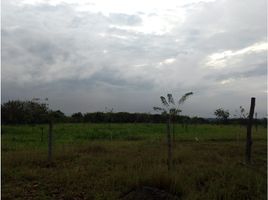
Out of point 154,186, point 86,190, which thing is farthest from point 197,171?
point 86,190

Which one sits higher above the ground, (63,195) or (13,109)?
(13,109)

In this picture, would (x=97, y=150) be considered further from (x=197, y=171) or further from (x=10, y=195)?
(x=10, y=195)

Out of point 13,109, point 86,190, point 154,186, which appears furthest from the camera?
point 13,109

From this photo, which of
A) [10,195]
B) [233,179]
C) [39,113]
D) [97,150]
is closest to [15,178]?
[10,195]

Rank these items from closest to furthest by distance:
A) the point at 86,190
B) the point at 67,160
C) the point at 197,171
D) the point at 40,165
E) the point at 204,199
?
the point at 204,199
the point at 86,190
the point at 197,171
the point at 40,165
the point at 67,160

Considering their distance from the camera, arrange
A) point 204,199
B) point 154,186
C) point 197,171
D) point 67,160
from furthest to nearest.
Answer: point 67,160
point 197,171
point 154,186
point 204,199

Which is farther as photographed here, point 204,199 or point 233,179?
point 233,179

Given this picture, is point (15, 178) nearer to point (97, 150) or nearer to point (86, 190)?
point (86, 190)

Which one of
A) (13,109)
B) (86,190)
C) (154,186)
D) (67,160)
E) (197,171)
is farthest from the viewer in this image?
(13,109)

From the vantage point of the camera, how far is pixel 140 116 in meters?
64.9

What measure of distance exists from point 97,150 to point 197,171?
699 cm

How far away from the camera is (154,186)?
705 centimetres

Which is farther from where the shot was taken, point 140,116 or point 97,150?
point 140,116

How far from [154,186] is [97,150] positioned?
27.1ft
